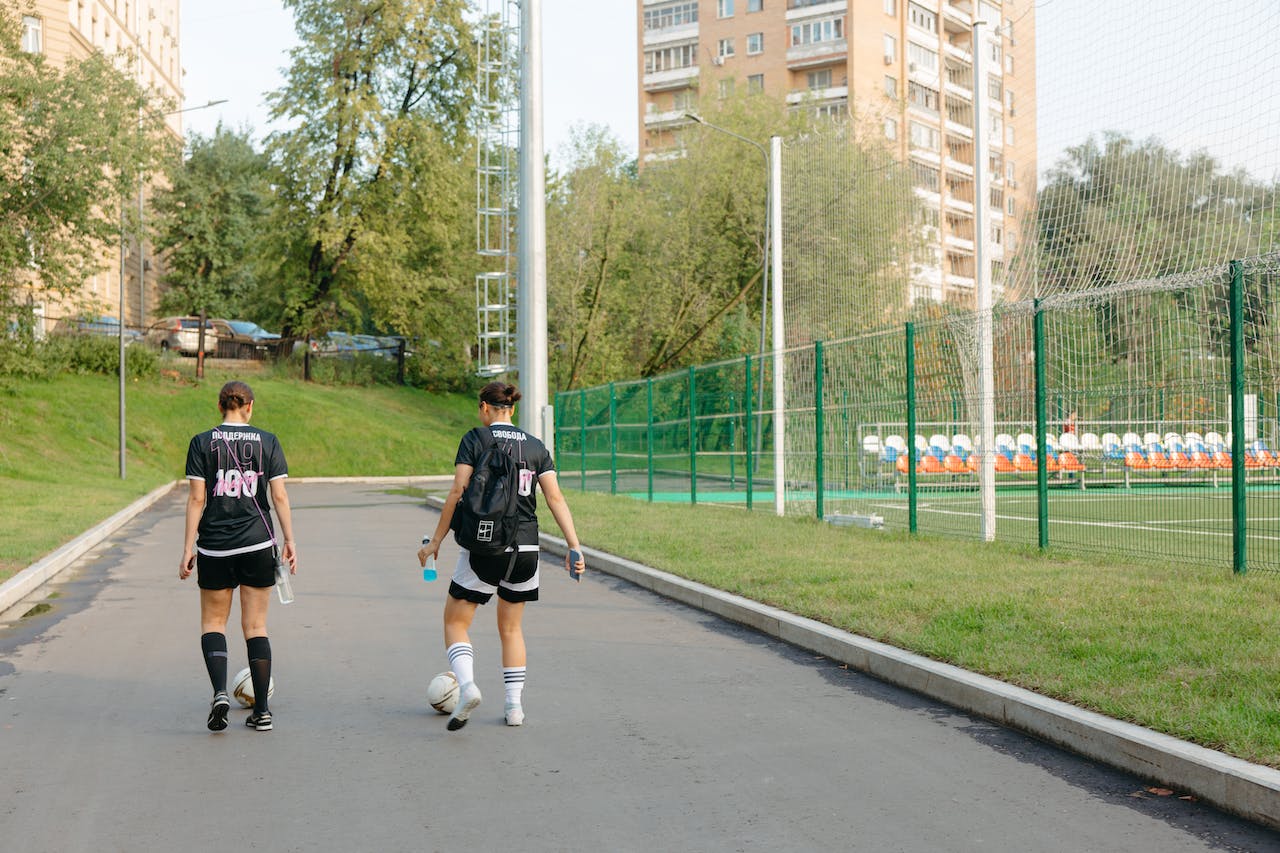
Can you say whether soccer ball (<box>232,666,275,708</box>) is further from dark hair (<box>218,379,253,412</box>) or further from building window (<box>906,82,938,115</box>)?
building window (<box>906,82,938,115</box>)

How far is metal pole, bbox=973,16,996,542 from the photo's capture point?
546 inches

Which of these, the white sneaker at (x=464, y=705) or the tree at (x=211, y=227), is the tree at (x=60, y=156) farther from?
the tree at (x=211, y=227)

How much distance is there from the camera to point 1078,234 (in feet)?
44.5

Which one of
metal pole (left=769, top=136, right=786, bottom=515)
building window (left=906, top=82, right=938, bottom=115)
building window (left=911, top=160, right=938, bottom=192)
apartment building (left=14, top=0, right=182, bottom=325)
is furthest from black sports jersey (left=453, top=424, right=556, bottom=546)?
building window (left=906, top=82, right=938, bottom=115)

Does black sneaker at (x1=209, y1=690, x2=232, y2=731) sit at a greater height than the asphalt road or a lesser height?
greater

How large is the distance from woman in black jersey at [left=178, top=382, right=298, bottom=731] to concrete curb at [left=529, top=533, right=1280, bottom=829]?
11.4 ft

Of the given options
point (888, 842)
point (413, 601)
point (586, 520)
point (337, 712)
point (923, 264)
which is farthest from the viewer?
point (923, 264)

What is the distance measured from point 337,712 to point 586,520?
12359 mm

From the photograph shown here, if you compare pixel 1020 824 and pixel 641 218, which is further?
pixel 641 218

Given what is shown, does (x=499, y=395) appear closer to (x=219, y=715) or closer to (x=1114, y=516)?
(x=219, y=715)

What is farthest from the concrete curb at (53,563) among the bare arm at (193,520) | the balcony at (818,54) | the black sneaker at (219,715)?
the balcony at (818,54)

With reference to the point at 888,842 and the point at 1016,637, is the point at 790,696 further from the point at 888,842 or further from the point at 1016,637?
the point at 888,842

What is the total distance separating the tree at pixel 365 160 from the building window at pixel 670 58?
1135 inches

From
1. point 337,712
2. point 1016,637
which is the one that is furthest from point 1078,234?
point 337,712
